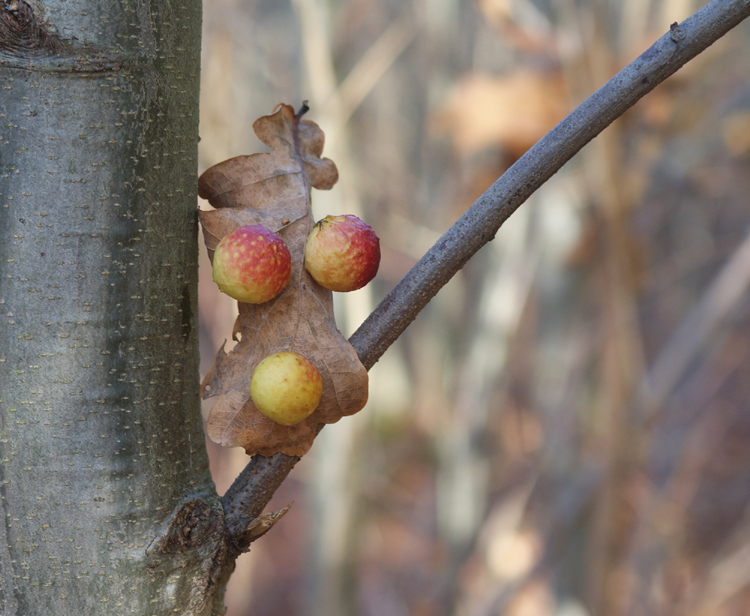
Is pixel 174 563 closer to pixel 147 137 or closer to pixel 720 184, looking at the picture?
pixel 147 137

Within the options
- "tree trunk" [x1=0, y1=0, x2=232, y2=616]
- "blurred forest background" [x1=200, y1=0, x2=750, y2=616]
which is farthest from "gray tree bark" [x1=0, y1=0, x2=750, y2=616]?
"blurred forest background" [x1=200, y1=0, x2=750, y2=616]

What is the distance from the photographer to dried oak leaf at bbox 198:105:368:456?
2.47 ft

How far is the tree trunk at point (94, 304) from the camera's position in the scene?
0.66 m

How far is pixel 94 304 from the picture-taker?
0.67 metres

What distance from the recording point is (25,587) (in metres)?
0.69

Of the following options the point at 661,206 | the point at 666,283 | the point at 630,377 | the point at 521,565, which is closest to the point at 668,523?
the point at 521,565

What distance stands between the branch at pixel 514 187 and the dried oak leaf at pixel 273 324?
26 millimetres

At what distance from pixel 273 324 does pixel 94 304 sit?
20 cm

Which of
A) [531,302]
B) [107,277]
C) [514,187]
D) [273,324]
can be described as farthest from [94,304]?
[531,302]

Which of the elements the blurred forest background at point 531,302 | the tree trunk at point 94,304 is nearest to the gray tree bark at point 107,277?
the tree trunk at point 94,304

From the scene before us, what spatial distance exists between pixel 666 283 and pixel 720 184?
117cm

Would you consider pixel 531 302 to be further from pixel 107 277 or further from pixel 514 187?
pixel 107 277

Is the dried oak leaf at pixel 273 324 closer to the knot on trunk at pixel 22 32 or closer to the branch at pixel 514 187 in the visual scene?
the branch at pixel 514 187

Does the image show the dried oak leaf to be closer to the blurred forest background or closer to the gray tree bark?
the gray tree bark
